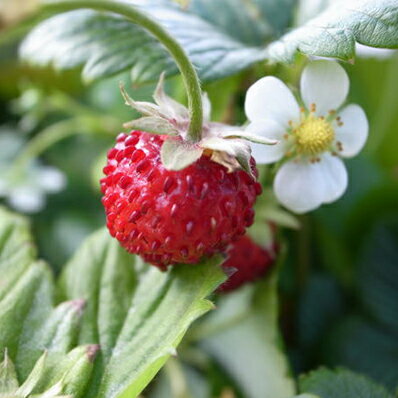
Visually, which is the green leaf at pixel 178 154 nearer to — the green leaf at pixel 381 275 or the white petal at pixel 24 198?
the green leaf at pixel 381 275


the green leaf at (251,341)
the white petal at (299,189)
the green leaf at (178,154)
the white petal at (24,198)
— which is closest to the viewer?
the green leaf at (178,154)

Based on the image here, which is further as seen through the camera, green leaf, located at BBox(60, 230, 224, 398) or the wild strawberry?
the wild strawberry

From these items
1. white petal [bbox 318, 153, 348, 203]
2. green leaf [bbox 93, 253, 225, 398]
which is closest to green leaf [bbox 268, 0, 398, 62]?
white petal [bbox 318, 153, 348, 203]

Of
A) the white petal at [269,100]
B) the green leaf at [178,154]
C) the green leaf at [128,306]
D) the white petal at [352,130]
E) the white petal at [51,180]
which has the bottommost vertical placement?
the white petal at [51,180]

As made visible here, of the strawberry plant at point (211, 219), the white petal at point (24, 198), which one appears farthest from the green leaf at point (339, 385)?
the white petal at point (24, 198)

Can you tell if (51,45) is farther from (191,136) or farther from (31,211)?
(31,211)

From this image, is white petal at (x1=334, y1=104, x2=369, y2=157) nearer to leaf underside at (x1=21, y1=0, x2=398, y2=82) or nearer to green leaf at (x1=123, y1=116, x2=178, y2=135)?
leaf underside at (x1=21, y1=0, x2=398, y2=82)

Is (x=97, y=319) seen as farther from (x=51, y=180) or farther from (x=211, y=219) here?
(x=51, y=180)
